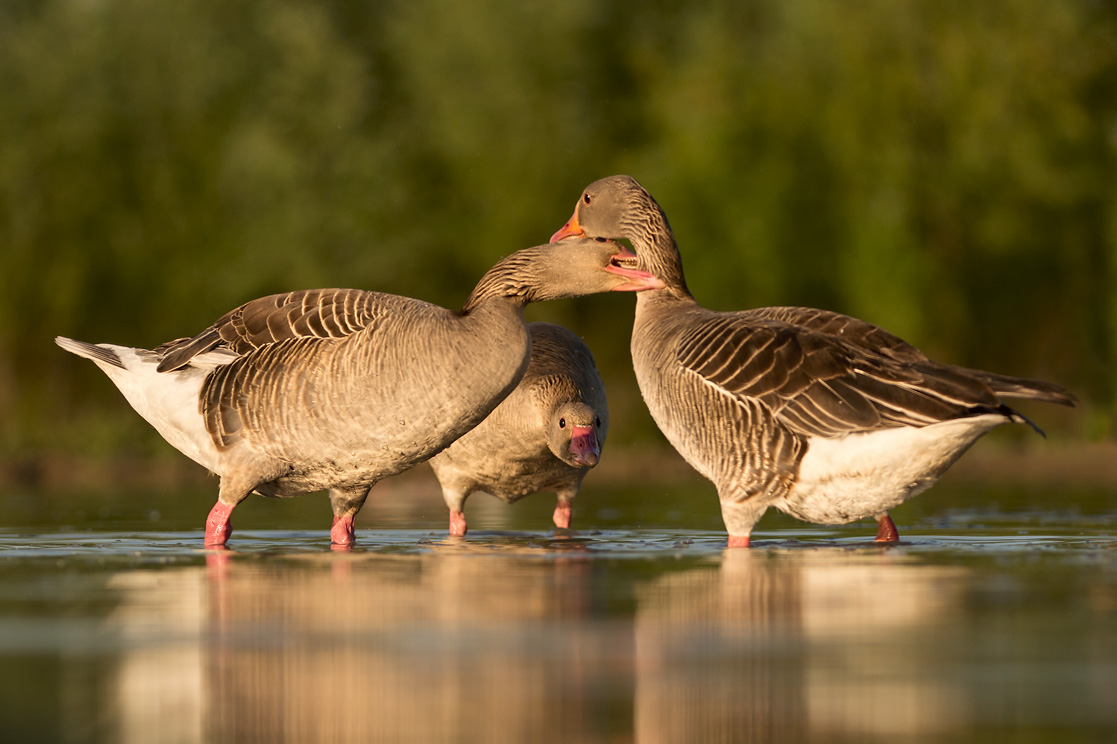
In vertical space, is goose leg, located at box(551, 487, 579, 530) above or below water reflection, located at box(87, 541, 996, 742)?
above

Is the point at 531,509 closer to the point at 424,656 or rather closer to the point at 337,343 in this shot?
the point at 337,343

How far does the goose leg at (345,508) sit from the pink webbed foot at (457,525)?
117 cm

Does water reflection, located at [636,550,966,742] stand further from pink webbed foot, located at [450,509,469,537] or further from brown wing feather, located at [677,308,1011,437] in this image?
pink webbed foot, located at [450,509,469,537]

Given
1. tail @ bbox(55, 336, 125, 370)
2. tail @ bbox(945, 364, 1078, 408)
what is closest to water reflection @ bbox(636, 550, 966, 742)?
tail @ bbox(945, 364, 1078, 408)

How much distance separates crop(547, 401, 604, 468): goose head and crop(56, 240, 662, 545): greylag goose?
3.81 feet

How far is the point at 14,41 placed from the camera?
33.4 metres

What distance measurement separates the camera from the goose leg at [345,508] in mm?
11109

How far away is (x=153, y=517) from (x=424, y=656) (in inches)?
359

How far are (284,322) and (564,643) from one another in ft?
18.0

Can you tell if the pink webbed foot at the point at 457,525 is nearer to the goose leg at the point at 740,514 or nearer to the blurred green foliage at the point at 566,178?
the goose leg at the point at 740,514

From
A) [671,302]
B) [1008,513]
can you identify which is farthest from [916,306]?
[671,302]

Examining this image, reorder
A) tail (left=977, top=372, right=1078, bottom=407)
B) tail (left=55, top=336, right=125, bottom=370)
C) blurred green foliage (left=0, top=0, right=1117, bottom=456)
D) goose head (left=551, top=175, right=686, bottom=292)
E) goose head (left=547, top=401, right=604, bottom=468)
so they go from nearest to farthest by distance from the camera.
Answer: tail (left=977, top=372, right=1078, bottom=407)
goose head (left=547, top=401, right=604, bottom=468)
tail (left=55, top=336, right=125, bottom=370)
goose head (left=551, top=175, right=686, bottom=292)
blurred green foliage (left=0, top=0, right=1117, bottom=456)

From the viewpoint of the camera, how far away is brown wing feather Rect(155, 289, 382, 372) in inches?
419

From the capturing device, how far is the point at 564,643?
6.02 metres
